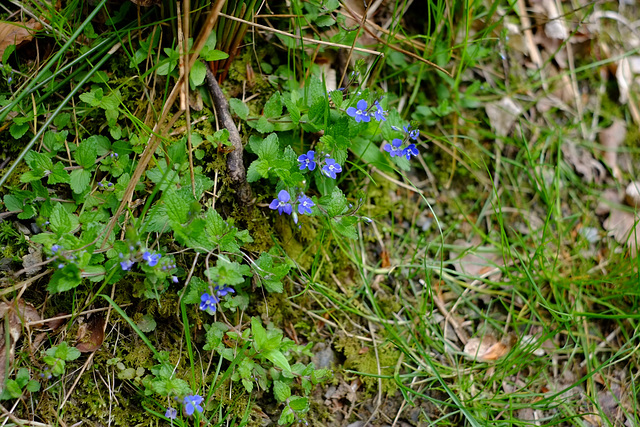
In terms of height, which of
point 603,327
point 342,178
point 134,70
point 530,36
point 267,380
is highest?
point 530,36

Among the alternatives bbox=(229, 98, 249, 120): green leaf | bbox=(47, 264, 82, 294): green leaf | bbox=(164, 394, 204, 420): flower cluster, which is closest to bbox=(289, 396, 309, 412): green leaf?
bbox=(164, 394, 204, 420): flower cluster

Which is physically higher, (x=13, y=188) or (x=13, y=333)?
(x=13, y=188)

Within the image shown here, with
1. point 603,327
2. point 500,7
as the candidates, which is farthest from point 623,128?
point 603,327

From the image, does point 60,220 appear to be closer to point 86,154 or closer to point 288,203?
point 86,154

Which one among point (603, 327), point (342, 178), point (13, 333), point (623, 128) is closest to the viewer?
point (13, 333)

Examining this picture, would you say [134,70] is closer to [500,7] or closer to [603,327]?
[500,7]

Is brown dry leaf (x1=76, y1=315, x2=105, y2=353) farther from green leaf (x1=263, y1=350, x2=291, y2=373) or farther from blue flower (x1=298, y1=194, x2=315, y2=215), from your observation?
blue flower (x1=298, y1=194, x2=315, y2=215)

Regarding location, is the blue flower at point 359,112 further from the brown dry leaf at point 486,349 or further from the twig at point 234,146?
the brown dry leaf at point 486,349

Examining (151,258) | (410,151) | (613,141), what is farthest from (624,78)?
(151,258)
